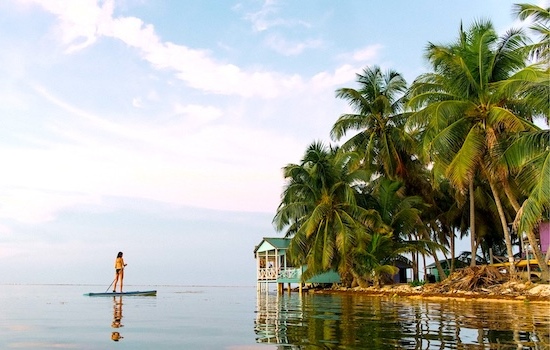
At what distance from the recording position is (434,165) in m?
22.4

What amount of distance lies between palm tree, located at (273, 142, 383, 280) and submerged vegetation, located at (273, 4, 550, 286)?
0.21ft

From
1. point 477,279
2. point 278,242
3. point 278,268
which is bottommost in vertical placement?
point 477,279

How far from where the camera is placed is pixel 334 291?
30391 millimetres

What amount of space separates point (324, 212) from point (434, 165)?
6.99 meters

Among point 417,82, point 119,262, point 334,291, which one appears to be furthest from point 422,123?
point 119,262

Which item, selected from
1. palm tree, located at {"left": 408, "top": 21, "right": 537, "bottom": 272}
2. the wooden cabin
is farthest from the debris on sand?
the wooden cabin

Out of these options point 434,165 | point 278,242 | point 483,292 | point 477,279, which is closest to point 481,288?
point 483,292

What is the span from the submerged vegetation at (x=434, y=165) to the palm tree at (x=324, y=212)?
0.21 feet

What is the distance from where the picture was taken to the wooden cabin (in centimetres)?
3403

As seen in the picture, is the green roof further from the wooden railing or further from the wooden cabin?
the wooden railing

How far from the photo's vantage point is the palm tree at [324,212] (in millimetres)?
26344

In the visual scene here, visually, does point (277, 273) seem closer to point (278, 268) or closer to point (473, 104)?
point (278, 268)

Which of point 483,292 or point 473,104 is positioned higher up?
point 473,104

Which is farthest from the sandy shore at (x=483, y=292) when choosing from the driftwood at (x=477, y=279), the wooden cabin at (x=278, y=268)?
the wooden cabin at (x=278, y=268)
